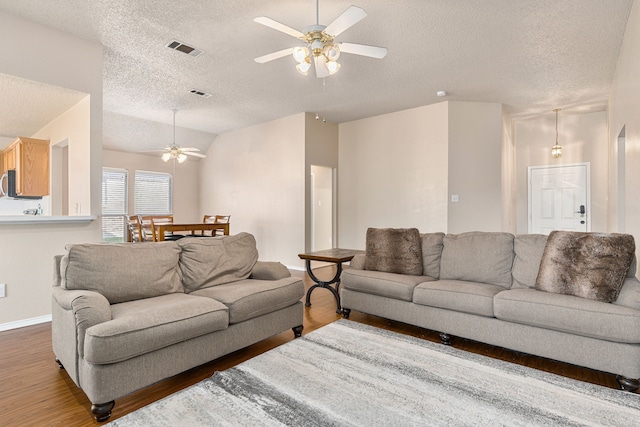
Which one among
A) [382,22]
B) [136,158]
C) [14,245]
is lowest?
[14,245]

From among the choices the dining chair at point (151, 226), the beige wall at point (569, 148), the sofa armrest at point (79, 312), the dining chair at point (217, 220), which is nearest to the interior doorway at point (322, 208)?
the dining chair at point (217, 220)

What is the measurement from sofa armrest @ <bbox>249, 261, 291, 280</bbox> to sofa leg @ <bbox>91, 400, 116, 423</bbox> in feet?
4.95

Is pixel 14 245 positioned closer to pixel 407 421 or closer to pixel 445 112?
pixel 407 421

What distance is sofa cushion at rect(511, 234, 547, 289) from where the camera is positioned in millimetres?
2734

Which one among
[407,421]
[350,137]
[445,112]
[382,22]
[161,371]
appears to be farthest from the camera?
[350,137]

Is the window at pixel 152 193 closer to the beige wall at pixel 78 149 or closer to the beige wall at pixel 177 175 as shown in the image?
the beige wall at pixel 177 175

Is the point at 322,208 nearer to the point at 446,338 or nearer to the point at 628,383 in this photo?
the point at 446,338

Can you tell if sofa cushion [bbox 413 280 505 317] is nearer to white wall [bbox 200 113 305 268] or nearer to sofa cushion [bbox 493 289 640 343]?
sofa cushion [bbox 493 289 640 343]

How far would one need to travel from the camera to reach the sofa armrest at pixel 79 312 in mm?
1801

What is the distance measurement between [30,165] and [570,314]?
5.80 m

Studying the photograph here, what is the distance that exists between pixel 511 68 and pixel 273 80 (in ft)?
10.1

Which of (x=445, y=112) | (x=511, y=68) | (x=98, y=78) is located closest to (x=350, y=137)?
(x=445, y=112)

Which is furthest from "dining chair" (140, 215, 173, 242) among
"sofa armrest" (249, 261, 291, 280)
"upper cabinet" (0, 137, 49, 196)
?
"sofa armrest" (249, 261, 291, 280)

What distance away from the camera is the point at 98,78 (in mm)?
3592
